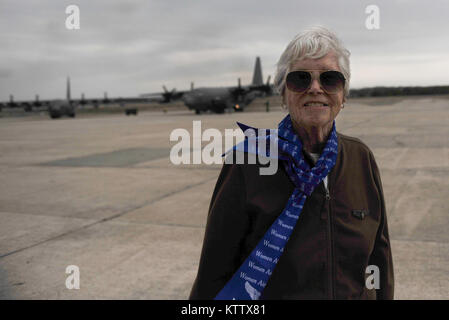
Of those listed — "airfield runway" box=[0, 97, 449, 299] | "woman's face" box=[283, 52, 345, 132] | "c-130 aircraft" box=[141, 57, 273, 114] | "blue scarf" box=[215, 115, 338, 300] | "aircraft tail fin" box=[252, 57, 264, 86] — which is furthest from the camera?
"aircraft tail fin" box=[252, 57, 264, 86]

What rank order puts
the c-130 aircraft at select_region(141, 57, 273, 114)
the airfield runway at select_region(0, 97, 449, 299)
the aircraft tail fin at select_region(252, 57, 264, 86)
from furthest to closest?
the aircraft tail fin at select_region(252, 57, 264, 86) < the c-130 aircraft at select_region(141, 57, 273, 114) < the airfield runway at select_region(0, 97, 449, 299)

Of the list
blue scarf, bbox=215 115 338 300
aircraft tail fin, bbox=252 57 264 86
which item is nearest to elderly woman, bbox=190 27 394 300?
blue scarf, bbox=215 115 338 300

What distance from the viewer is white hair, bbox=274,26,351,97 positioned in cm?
170

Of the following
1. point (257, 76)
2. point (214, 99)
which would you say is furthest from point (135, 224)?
point (257, 76)

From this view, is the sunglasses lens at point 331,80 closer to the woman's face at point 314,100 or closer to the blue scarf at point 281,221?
the woman's face at point 314,100

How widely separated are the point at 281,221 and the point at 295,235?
4.1 inches

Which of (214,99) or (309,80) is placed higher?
(214,99)

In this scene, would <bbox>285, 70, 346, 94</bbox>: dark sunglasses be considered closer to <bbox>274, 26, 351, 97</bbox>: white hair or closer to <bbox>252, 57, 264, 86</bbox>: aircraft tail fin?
<bbox>274, 26, 351, 97</bbox>: white hair

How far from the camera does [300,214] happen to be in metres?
1.66

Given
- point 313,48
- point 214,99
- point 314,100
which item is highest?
point 214,99

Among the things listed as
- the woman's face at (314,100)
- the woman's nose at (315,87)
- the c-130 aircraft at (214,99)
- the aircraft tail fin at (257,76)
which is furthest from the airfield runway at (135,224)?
the aircraft tail fin at (257,76)

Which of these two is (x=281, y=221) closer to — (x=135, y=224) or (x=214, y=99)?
(x=135, y=224)

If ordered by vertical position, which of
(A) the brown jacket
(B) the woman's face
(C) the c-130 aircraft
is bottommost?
(A) the brown jacket

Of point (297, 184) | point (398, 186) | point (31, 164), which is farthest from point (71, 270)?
point (31, 164)
